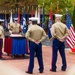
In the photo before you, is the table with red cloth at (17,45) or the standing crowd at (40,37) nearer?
the standing crowd at (40,37)

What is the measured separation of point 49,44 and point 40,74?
11.0 metres

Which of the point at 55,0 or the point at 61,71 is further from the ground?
the point at 55,0

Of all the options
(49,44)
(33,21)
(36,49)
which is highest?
(33,21)

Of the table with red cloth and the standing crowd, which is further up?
the standing crowd

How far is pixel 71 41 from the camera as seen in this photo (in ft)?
49.2

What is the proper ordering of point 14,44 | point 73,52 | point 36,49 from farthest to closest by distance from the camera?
1. point 73,52
2. point 14,44
3. point 36,49

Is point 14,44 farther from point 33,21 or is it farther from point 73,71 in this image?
point 73,71

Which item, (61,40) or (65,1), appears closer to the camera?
(61,40)

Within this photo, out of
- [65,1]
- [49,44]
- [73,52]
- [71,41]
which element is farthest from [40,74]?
[65,1]

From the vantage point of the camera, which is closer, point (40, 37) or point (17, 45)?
point (40, 37)

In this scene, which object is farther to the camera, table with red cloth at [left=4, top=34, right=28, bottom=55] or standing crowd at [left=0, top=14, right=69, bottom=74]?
table with red cloth at [left=4, top=34, right=28, bottom=55]

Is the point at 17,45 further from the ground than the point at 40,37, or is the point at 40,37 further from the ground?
the point at 40,37

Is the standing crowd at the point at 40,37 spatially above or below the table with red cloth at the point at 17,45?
above

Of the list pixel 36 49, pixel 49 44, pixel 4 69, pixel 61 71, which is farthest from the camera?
pixel 49 44
